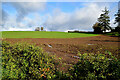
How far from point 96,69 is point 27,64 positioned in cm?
226

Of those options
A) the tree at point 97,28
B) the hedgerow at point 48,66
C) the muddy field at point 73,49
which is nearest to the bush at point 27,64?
the hedgerow at point 48,66

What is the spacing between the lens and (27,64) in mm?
3486

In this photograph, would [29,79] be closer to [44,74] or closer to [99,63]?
[44,74]

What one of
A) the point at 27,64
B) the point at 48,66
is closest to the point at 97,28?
the point at 48,66

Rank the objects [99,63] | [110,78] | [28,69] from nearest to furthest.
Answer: [110,78]
[99,63]
[28,69]

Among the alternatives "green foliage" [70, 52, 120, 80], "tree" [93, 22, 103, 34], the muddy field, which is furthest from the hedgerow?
"tree" [93, 22, 103, 34]

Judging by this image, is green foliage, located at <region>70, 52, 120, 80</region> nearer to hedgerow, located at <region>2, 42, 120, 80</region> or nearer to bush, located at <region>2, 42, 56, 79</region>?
hedgerow, located at <region>2, 42, 120, 80</region>

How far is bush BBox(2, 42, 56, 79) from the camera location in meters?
3.24

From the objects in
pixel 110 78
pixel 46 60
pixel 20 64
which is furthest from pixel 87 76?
pixel 20 64

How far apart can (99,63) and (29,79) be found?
2.22 m

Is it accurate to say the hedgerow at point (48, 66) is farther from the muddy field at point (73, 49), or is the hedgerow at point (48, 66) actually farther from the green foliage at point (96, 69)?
the muddy field at point (73, 49)

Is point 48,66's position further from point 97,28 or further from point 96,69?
point 97,28

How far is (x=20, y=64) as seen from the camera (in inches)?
146

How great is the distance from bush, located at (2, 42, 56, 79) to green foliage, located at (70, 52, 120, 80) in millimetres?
886
